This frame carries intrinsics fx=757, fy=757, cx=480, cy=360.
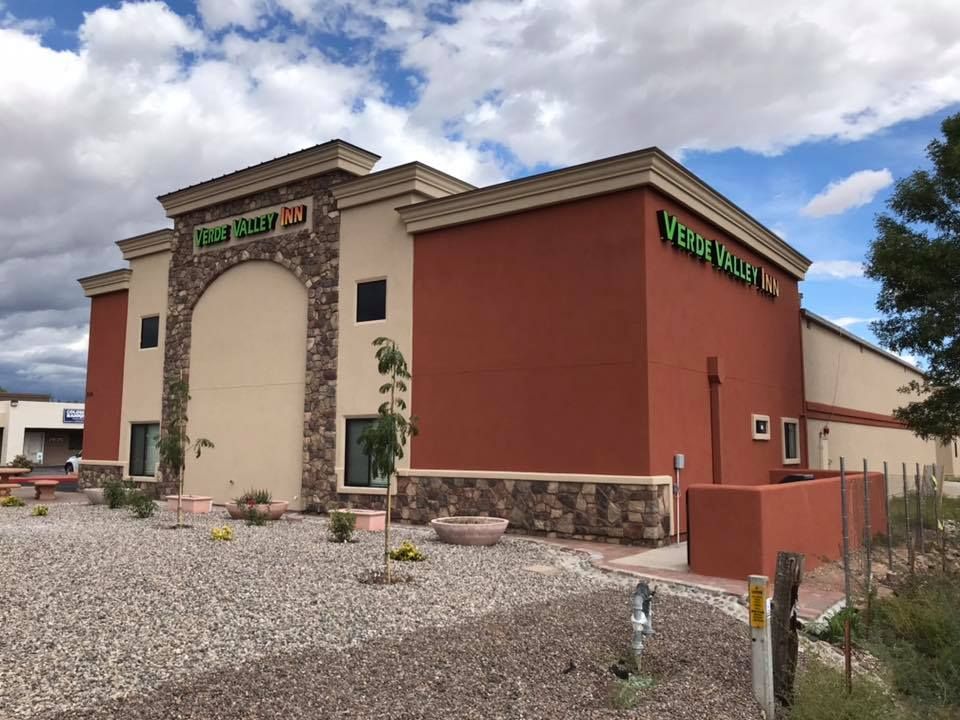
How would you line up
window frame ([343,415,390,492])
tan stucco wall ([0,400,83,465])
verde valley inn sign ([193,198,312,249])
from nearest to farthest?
window frame ([343,415,390,492])
verde valley inn sign ([193,198,312,249])
tan stucco wall ([0,400,83,465])

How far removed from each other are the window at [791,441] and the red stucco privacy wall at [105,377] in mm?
20519

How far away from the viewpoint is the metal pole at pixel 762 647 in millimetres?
5875

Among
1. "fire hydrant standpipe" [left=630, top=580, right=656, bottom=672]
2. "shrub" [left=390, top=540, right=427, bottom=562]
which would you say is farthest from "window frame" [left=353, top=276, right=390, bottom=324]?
"fire hydrant standpipe" [left=630, top=580, right=656, bottom=672]

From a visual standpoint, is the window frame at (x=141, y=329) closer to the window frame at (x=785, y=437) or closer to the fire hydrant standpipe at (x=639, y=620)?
the window frame at (x=785, y=437)

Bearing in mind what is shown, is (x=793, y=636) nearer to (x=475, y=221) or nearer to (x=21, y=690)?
(x=21, y=690)

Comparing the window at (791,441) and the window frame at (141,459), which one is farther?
the window frame at (141,459)

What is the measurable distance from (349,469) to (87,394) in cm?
1322

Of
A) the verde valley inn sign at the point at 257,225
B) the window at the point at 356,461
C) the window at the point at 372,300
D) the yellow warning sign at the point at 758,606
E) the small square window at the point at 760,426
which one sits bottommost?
the yellow warning sign at the point at 758,606

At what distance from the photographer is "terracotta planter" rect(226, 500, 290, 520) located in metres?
17.0

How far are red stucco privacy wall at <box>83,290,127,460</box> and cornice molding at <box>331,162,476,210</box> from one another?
1112cm

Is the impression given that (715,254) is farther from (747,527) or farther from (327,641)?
(327,641)

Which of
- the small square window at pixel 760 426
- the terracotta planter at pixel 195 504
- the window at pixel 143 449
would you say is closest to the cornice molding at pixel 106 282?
the window at pixel 143 449

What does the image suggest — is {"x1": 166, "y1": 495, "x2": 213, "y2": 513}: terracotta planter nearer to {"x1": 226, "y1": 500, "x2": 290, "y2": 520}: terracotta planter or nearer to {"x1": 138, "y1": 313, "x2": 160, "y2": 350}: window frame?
{"x1": 226, "y1": 500, "x2": 290, "y2": 520}: terracotta planter

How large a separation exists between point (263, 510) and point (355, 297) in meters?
5.60
